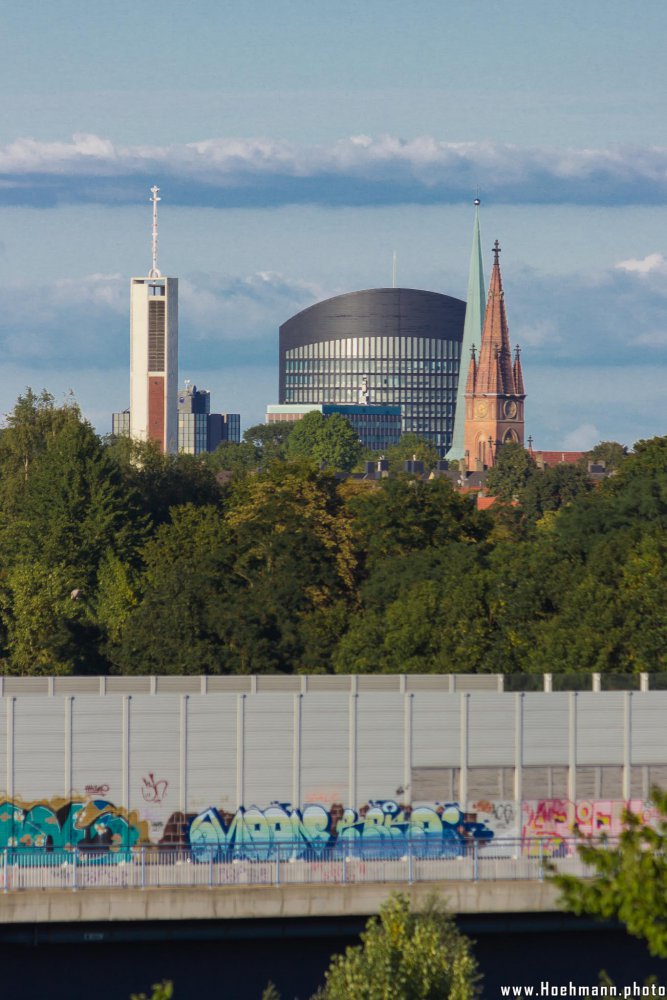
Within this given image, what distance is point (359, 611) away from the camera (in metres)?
91.1

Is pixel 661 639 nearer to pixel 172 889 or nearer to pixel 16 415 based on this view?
pixel 172 889

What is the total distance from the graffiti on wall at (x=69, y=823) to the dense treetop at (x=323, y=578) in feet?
79.9

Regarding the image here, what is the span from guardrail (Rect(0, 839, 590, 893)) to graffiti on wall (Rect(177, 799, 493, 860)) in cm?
246

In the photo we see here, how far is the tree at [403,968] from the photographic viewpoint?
38.5m

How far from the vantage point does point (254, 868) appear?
4744cm

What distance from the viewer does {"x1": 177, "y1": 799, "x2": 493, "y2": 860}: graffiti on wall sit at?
52.3 metres

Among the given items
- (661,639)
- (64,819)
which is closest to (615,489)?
(661,639)

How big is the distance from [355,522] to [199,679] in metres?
40.8

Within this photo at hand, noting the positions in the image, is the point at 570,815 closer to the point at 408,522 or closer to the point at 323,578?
the point at 323,578

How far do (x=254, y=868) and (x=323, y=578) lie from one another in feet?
151

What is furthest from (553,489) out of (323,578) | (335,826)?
(335,826)

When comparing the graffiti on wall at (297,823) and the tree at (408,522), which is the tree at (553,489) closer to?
the tree at (408,522)

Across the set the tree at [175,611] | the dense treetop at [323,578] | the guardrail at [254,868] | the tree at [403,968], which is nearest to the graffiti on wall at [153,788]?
the guardrail at [254,868]

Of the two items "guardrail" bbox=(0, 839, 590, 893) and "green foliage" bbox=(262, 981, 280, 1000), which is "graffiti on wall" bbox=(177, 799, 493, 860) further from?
"green foliage" bbox=(262, 981, 280, 1000)
